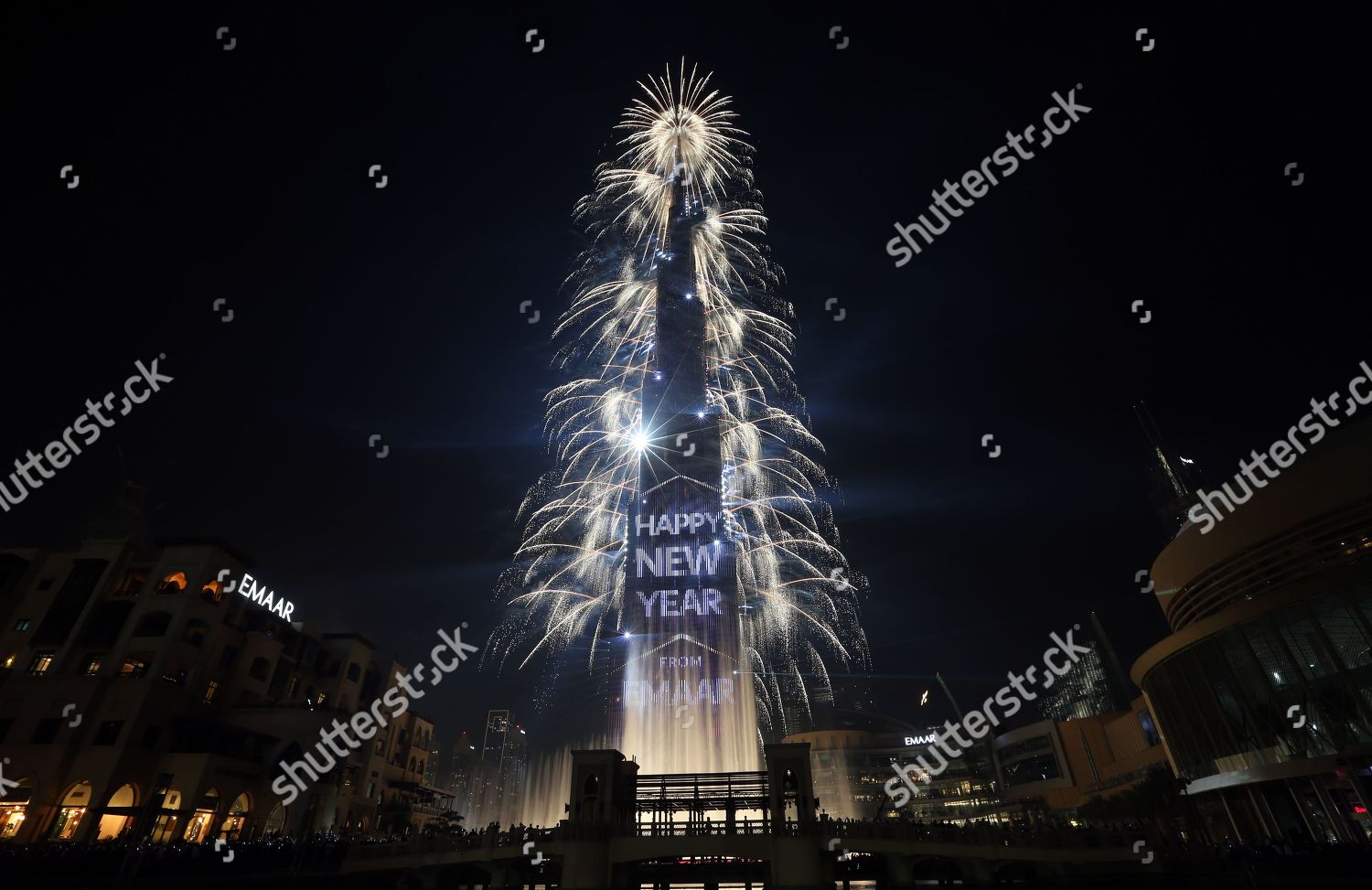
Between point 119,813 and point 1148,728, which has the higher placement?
point 1148,728

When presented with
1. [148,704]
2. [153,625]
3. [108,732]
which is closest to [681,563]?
[153,625]

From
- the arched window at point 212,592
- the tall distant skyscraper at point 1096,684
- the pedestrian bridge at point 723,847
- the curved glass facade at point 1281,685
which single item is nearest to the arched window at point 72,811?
the arched window at point 212,592

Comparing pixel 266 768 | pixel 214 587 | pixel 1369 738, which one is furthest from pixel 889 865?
pixel 214 587

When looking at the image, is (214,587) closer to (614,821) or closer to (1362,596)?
(614,821)

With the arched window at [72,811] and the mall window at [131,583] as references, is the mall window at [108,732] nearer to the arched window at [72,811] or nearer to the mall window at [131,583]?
the arched window at [72,811]

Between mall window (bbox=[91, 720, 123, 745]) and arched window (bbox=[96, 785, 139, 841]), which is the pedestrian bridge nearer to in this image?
arched window (bbox=[96, 785, 139, 841])

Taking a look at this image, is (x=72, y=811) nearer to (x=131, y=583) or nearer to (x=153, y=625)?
(x=153, y=625)
